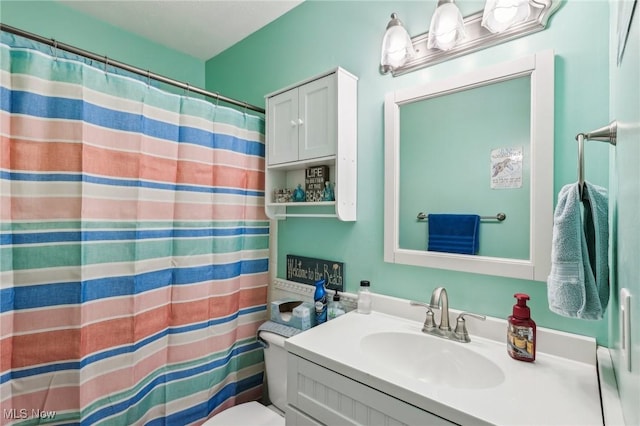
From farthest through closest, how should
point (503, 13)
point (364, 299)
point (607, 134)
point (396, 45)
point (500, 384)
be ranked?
point (364, 299) → point (396, 45) → point (503, 13) → point (500, 384) → point (607, 134)

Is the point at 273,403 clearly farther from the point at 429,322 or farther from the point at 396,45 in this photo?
the point at 396,45

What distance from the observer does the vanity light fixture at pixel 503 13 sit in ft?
3.29

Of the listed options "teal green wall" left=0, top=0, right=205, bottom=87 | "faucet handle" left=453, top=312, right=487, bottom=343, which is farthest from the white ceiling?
"faucet handle" left=453, top=312, right=487, bottom=343

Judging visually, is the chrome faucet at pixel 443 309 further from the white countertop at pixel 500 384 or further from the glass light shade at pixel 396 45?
the glass light shade at pixel 396 45

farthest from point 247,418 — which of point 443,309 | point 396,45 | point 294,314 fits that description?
point 396,45

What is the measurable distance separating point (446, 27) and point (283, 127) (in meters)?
0.85

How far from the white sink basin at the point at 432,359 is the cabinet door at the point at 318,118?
2.68 ft

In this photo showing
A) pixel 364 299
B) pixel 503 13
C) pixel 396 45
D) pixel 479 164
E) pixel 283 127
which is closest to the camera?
pixel 503 13

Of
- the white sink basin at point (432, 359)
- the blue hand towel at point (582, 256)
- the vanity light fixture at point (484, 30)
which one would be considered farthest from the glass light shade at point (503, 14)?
the white sink basin at point (432, 359)

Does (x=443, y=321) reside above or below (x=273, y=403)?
above

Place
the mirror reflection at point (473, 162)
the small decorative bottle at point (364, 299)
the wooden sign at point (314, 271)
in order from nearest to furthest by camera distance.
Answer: the mirror reflection at point (473, 162) → the small decorative bottle at point (364, 299) → the wooden sign at point (314, 271)

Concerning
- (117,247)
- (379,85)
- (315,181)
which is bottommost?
(117,247)

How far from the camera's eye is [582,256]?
740mm

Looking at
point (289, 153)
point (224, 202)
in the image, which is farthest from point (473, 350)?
point (224, 202)
